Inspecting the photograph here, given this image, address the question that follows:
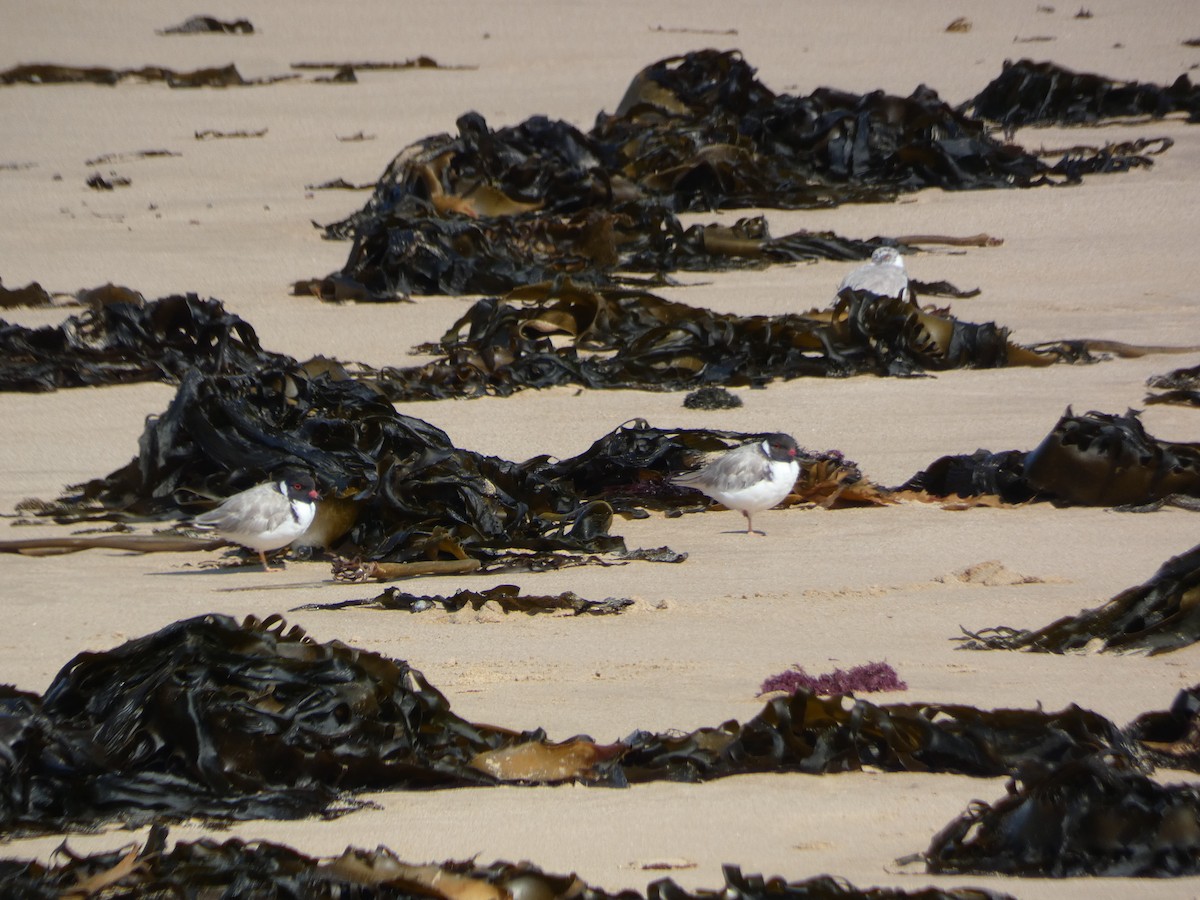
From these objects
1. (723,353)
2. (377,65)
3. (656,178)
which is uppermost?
(377,65)

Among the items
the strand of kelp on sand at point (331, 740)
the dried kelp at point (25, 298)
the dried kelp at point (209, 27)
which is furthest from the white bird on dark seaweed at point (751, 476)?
the dried kelp at point (209, 27)

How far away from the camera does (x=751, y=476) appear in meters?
5.77

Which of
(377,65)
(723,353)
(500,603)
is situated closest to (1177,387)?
(723,353)

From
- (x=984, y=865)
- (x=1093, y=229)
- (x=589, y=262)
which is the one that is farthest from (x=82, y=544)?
(x=1093, y=229)

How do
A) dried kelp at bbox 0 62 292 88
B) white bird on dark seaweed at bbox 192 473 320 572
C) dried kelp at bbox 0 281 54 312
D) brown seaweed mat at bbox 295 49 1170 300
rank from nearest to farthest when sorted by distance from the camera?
1. white bird on dark seaweed at bbox 192 473 320 572
2. dried kelp at bbox 0 281 54 312
3. brown seaweed mat at bbox 295 49 1170 300
4. dried kelp at bbox 0 62 292 88

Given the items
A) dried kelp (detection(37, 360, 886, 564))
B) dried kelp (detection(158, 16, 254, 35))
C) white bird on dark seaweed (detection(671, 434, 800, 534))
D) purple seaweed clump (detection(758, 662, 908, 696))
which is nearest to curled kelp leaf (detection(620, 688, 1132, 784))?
purple seaweed clump (detection(758, 662, 908, 696))

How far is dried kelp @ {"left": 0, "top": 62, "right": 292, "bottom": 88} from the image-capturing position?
54.7ft

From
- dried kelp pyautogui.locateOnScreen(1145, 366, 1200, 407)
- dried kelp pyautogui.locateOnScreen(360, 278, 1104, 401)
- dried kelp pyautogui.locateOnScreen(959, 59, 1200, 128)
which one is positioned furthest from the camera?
dried kelp pyautogui.locateOnScreen(959, 59, 1200, 128)

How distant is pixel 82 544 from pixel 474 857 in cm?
303

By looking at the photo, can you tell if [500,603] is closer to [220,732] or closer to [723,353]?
[220,732]

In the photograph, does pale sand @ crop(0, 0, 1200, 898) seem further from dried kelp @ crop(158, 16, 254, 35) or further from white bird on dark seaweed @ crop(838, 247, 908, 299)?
dried kelp @ crop(158, 16, 254, 35)

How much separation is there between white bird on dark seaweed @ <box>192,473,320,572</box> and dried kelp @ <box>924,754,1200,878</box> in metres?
2.92

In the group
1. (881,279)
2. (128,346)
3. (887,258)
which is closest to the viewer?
(128,346)

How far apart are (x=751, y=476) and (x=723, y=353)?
2206mm
